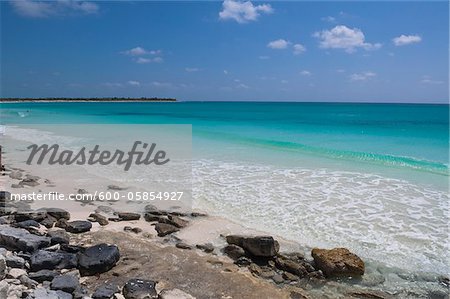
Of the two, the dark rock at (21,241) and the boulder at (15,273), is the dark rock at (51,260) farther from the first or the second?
the dark rock at (21,241)

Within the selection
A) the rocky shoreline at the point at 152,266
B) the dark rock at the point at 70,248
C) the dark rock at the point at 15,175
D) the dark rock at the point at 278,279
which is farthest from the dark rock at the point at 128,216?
the dark rock at the point at 15,175

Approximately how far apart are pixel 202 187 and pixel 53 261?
5.02 m

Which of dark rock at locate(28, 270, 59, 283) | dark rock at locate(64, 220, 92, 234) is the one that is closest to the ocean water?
dark rock at locate(64, 220, 92, 234)

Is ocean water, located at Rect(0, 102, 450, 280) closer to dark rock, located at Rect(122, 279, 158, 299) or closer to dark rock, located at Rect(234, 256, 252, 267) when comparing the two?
dark rock, located at Rect(234, 256, 252, 267)

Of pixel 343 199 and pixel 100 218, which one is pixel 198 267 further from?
pixel 343 199

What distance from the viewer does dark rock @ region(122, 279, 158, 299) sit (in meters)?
4.14

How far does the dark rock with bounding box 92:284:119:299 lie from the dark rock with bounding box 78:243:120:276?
1.20ft

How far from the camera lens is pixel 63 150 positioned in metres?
15.5

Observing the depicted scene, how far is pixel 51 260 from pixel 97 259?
557 millimetres

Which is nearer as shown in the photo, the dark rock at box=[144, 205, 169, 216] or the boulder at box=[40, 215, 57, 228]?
the boulder at box=[40, 215, 57, 228]

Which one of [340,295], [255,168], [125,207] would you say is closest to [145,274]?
[340,295]

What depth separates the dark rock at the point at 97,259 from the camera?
4.67 meters

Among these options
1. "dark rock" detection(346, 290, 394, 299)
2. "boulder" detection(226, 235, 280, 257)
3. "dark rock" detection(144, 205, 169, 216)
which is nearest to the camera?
"dark rock" detection(346, 290, 394, 299)

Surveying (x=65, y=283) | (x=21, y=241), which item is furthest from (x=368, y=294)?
(x=21, y=241)
